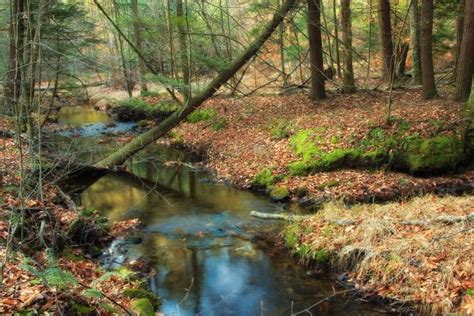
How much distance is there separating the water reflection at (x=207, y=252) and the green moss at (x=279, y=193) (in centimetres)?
29

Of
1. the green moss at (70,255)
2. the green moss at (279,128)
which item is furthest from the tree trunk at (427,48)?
the green moss at (70,255)

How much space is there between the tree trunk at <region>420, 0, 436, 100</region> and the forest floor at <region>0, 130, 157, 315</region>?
10.4 m

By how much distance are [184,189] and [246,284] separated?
20.7 ft

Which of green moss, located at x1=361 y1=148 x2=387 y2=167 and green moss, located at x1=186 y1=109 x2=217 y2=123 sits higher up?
green moss, located at x1=186 y1=109 x2=217 y2=123

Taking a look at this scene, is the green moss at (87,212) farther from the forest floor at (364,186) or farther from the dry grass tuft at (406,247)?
the dry grass tuft at (406,247)

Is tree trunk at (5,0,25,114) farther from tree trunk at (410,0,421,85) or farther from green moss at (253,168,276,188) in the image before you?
tree trunk at (410,0,421,85)

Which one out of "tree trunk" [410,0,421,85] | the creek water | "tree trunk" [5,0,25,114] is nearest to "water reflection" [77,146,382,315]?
the creek water

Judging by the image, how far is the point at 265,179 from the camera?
43.0 feet

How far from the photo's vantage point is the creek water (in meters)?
7.27

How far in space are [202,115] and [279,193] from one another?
872cm

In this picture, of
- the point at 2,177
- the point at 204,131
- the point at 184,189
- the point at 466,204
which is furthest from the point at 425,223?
the point at 204,131

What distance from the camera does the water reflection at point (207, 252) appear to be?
7.29 m

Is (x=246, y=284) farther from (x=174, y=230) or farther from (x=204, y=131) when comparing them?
(x=204, y=131)

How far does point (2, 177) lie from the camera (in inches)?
380
